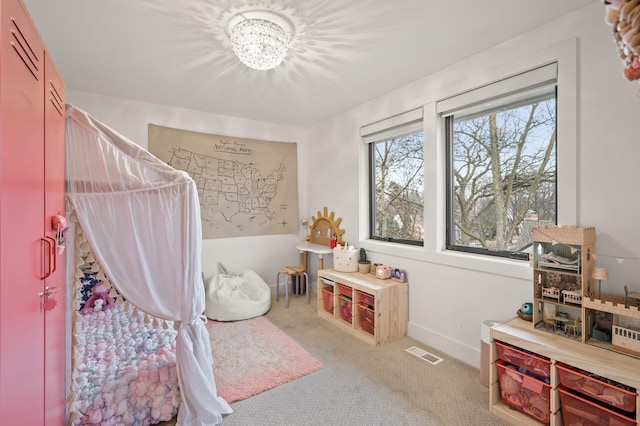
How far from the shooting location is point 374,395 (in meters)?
2.02

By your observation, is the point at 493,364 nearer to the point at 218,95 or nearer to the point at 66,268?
the point at 66,268

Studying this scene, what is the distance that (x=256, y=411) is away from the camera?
189 centimetres

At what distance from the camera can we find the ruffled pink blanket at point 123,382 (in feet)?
5.50

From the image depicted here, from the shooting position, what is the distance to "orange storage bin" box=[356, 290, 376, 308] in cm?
280

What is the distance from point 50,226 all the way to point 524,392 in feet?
8.34

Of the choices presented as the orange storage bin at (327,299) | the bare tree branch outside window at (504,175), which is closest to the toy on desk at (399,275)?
the bare tree branch outside window at (504,175)

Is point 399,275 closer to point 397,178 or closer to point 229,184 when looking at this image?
point 397,178

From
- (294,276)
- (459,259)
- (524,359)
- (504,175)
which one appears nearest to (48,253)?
(524,359)

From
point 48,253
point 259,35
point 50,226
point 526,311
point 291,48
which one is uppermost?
point 291,48

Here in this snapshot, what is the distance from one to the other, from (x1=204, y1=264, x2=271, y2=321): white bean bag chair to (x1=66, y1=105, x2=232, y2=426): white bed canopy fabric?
1.37 metres

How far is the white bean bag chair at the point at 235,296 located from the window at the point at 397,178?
1.46 m

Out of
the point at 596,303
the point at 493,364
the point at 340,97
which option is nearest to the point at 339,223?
the point at 340,97

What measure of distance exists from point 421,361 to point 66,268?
8.13 feet

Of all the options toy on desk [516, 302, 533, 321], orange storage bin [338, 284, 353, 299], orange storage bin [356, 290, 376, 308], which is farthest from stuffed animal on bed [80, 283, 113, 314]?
toy on desk [516, 302, 533, 321]
